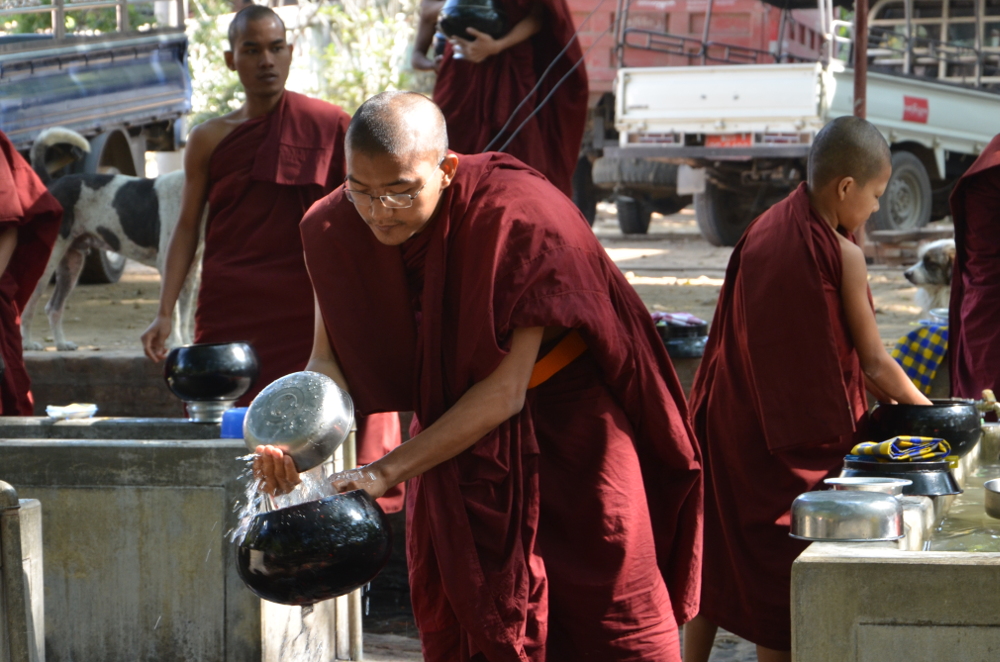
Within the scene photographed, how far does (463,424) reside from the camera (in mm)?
2297

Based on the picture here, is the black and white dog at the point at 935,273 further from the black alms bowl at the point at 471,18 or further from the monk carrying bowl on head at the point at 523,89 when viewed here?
the black alms bowl at the point at 471,18

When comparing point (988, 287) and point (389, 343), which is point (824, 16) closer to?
point (988, 287)

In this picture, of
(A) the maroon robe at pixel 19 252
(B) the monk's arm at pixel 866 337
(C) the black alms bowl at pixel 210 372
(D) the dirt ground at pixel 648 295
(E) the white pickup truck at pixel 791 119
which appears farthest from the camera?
(E) the white pickup truck at pixel 791 119

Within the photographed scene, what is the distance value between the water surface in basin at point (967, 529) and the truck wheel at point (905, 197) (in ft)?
28.3

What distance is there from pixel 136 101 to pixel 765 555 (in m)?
7.42

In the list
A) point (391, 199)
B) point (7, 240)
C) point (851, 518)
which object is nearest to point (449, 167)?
point (391, 199)

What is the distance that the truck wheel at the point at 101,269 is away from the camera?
395 inches

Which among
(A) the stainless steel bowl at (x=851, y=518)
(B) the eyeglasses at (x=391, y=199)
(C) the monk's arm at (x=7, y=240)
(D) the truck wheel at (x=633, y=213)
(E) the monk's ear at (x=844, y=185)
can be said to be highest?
(B) the eyeglasses at (x=391, y=199)

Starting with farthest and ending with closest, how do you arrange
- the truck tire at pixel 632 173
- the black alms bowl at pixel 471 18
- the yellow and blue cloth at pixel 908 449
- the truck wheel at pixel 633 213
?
the truck wheel at pixel 633 213 → the truck tire at pixel 632 173 → the black alms bowl at pixel 471 18 → the yellow and blue cloth at pixel 908 449

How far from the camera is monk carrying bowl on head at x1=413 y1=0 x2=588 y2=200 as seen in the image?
520 centimetres

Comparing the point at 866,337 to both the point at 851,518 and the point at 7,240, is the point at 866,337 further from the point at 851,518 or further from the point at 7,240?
the point at 7,240

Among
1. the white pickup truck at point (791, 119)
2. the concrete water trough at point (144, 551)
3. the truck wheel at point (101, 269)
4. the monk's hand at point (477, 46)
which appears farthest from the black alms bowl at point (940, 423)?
the truck wheel at point (101, 269)

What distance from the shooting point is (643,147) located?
37.2 ft

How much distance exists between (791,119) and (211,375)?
766 cm
